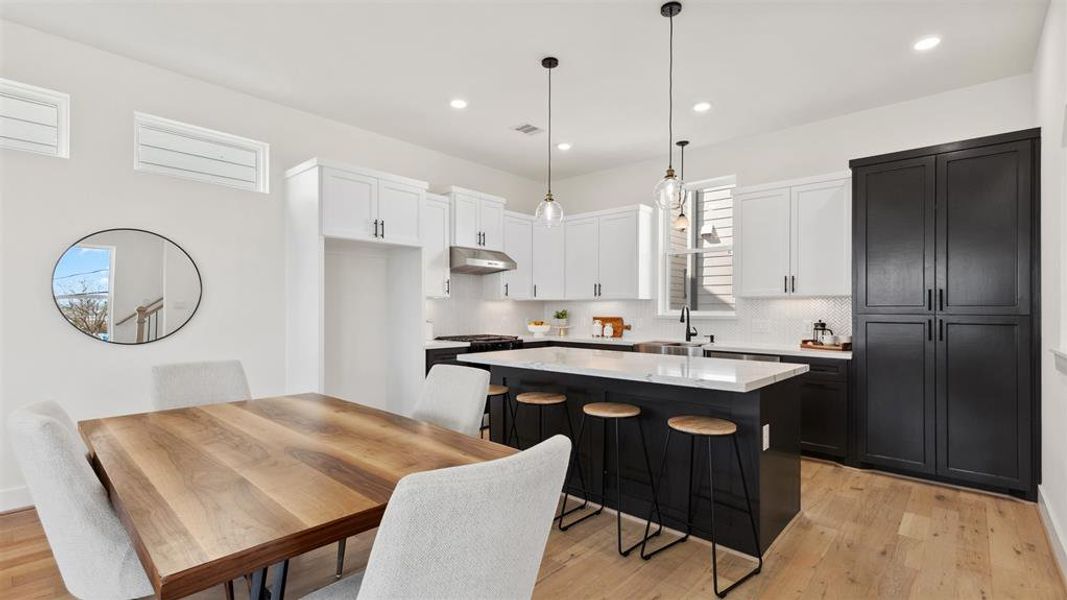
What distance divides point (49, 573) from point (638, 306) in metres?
5.05

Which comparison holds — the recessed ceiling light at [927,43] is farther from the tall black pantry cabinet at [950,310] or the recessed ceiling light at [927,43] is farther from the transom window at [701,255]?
the transom window at [701,255]

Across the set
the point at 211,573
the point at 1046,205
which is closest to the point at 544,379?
the point at 211,573

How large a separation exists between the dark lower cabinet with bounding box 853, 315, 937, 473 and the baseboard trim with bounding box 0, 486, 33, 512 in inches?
219

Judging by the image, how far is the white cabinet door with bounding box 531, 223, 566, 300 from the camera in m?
6.21

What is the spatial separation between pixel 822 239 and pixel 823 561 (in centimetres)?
273

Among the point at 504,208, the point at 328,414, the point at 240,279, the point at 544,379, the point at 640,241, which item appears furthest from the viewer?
the point at 504,208

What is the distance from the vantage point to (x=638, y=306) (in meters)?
5.91

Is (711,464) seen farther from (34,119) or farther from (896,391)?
(34,119)

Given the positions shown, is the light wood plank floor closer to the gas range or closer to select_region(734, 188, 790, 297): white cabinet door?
select_region(734, 188, 790, 297): white cabinet door

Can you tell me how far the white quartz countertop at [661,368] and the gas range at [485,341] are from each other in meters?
1.42

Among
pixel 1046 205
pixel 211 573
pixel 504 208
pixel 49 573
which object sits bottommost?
pixel 49 573

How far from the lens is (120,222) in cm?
349

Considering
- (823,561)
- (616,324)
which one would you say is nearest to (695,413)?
(823,561)

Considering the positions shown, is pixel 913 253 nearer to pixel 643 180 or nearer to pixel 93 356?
pixel 643 180
